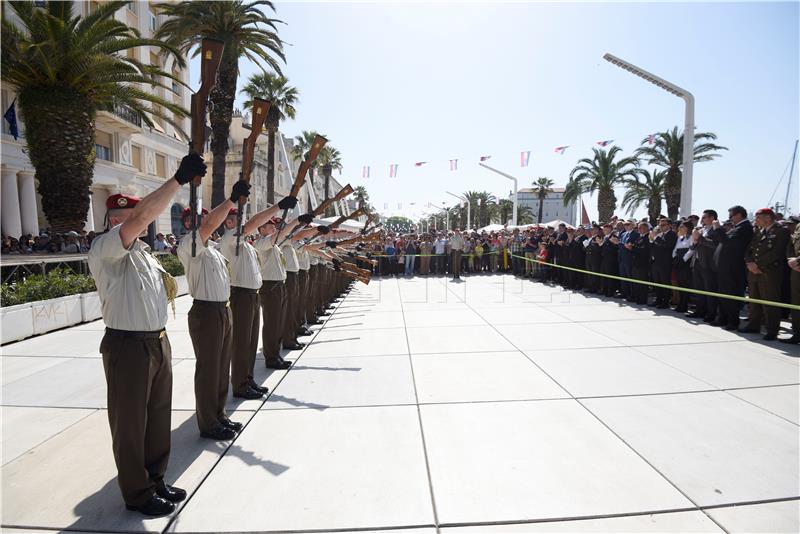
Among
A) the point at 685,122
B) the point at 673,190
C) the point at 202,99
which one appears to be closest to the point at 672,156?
the point at 673,190

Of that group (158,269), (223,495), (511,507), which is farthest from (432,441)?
(158,269)

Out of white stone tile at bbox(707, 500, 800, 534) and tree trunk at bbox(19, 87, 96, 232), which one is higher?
tree trunk at bbox(19, 87, 96, 232)

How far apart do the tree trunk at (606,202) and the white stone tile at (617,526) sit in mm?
37334

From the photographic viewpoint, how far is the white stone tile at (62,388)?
181 inches

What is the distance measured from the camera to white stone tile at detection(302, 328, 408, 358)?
6.65m

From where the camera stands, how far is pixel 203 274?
3697 millimetres

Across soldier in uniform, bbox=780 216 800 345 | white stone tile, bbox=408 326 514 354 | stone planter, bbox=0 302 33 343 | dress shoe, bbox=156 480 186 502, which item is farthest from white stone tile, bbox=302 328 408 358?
soldier in uniform, bbox=780 216 800 345

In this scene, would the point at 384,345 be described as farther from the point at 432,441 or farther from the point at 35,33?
the point at 35,33

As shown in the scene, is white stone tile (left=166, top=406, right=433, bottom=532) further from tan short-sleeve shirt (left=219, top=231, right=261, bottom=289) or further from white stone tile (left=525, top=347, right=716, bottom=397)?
white stone tile (left=525, top=347, right=716, bottom=397)

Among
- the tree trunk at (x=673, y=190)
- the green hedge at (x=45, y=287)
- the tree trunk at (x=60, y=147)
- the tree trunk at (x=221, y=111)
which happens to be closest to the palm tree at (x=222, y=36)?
the tree trunk at (x=221, y=111)

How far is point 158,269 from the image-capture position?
9.80 feet

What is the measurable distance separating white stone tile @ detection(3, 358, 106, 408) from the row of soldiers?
1575mm

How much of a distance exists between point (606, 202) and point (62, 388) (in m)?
38.3

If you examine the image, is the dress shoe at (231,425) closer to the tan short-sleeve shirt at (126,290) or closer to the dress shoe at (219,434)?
the dress shoe at (219,434)
